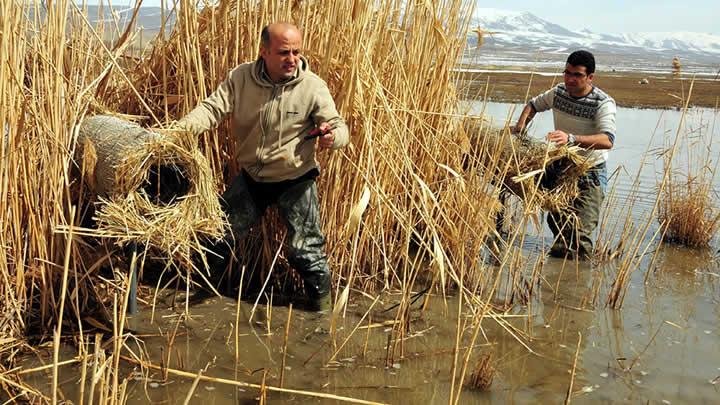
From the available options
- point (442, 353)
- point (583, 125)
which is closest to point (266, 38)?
point (442, 353)

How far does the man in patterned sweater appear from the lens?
4.49 metres

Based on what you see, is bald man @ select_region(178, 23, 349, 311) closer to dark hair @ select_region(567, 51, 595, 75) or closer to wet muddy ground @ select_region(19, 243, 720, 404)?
wet muddy ground @ select_region(19, 243, 720, 404)

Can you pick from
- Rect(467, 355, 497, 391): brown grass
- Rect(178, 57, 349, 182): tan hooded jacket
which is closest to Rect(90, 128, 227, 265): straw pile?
Rect(178, 57, 349, 182): tan hooded jacket

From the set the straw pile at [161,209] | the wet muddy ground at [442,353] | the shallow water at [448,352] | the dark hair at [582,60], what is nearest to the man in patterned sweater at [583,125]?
the dark hair at [582,60]

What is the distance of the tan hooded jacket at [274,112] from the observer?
3236 mm

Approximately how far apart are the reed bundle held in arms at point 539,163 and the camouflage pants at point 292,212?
3.70 ft

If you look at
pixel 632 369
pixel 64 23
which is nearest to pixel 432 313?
pixel 632 369

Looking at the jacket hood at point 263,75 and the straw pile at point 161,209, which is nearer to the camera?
the straw pile at point 161,209

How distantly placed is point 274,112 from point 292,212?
503 mm

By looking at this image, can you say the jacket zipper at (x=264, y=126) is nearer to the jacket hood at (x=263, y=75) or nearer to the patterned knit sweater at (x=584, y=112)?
the jacket hood at (x=263, y=75)

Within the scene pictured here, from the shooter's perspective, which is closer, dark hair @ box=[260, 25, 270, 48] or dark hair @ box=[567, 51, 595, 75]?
dark hair @ box=[260, 25, 270, 48]

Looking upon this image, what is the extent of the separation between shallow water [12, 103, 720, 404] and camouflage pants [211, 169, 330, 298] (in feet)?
0.98

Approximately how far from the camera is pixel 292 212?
3.40m

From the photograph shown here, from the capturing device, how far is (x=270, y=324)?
3389 mm
